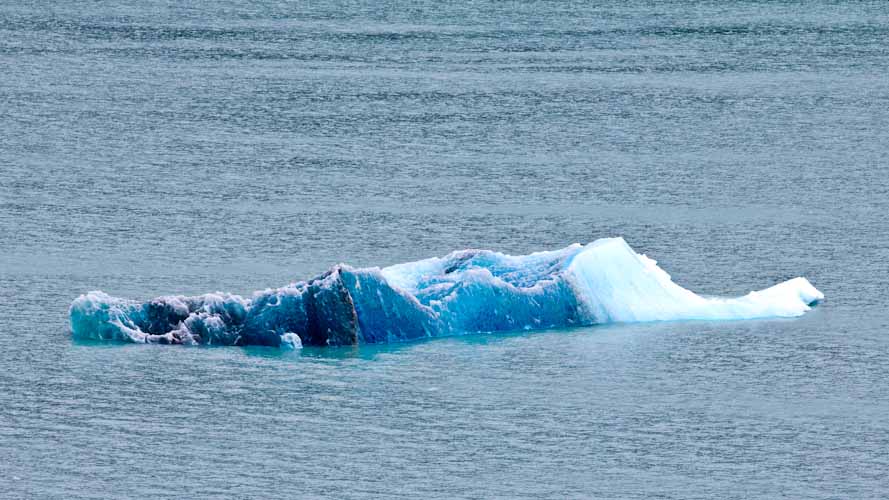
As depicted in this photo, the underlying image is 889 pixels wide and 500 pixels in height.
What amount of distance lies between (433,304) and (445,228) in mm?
4239

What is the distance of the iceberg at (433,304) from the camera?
1541cm

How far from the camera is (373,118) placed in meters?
26.9

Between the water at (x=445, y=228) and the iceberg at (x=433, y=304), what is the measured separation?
0.22 metres

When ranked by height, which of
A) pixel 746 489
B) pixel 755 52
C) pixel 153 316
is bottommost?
pixel 746 489

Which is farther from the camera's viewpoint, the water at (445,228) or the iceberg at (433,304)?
the iceberg at (433,304)

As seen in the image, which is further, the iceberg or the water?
the iceberg

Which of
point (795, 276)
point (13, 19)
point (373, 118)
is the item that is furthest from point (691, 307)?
point (13, 19)

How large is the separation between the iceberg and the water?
222 mm

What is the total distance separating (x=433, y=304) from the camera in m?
15.8

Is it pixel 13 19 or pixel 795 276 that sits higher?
pixel 13 19

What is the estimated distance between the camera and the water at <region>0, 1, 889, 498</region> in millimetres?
13133

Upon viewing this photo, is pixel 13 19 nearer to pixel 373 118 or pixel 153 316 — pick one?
pixel 373 118

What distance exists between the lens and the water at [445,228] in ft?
43.1

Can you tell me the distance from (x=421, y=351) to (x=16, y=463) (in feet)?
12.2
